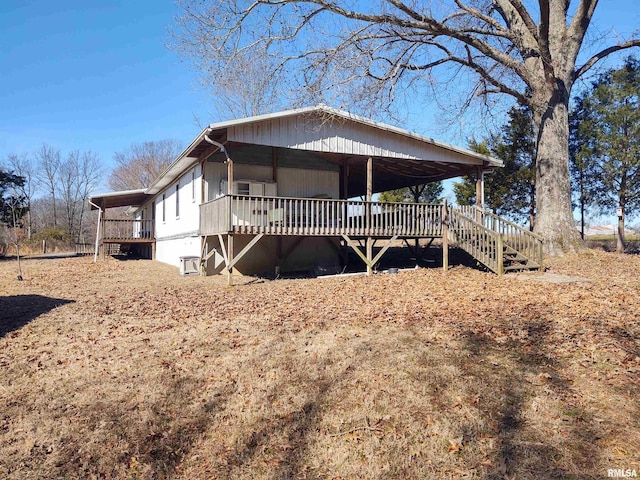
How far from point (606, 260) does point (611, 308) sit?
242 inches

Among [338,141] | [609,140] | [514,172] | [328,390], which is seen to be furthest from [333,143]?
[609,140]

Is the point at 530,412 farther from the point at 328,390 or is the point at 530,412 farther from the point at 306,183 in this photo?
the point at 306,183

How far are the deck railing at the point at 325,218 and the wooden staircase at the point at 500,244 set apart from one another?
1282mm

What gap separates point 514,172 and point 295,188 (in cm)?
1330

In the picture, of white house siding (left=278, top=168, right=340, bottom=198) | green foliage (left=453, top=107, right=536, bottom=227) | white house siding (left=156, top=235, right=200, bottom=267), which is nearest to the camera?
white house siding (left=278, top=168, right=340, bottom=198)

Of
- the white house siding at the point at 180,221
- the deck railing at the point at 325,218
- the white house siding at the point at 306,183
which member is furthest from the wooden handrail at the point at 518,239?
the white house siding at the point at 180,221

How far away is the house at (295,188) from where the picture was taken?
11.7m

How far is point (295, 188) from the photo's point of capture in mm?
14758

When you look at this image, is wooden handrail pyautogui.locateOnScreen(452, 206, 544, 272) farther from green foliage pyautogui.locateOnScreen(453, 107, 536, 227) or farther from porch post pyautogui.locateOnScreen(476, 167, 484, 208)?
green foliage pyautogui.locateOnScreen(453, 107, 536, 227)

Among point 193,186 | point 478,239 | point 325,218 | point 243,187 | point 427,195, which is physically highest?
point 427,195

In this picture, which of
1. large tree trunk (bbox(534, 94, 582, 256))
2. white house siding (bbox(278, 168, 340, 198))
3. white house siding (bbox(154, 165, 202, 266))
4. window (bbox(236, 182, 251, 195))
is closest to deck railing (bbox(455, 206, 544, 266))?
large tree trunk (bbox(534, 94, 582, 256))

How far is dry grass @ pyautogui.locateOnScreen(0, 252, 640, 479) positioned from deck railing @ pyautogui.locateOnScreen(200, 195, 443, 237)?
4078 millimetres

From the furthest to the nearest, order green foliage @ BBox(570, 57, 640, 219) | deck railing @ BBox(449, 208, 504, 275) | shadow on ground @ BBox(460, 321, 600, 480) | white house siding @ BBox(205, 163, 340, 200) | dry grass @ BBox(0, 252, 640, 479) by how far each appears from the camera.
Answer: green foliage @ BBox(570, 57, 640, 219) → white house siding @ BBox(205, 163, 340, 200) → deck railing @ BBox(449, 208, 504, 275) → dry grass @ BBox(0, 252, 640, 479) → shadow on ground @ BBox(460, 321, 600, 480)

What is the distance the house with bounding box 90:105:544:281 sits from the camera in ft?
38.4
